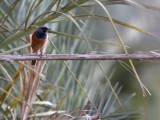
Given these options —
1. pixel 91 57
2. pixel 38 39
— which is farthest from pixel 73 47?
pixel 91 57

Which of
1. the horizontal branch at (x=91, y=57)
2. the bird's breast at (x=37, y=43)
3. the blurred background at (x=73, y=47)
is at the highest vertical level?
the bird's breast at (x=37, y=43)

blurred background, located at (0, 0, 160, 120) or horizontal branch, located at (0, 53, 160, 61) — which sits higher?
blurred background, located at (0, 0, 160, 120)

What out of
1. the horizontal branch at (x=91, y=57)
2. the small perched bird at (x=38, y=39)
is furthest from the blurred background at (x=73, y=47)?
the small perched bird at (x=38, y=39)

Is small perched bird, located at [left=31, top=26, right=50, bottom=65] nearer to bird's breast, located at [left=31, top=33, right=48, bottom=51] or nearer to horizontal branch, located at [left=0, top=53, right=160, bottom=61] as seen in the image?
bird's breast, located at [left=31, top=33, right=48, bottom=51]

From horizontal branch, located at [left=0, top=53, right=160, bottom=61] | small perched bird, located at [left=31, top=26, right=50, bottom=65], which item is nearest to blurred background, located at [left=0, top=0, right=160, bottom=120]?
horizontal branch, located at [left=0, top=53, right=160, bottom=61]

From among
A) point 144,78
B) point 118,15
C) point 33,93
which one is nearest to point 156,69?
point 144,78

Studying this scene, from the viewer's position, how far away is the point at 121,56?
153 cm

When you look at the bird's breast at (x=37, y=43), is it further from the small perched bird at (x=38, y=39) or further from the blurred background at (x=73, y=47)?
the blurred background at (x=73, y=47)

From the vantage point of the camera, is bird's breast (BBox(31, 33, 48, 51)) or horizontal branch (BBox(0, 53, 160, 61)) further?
bird's breast (BBox(31, 33, 48, 51))

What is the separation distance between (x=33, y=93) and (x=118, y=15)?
13.3 feet

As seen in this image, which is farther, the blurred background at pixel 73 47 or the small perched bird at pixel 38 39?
the small perched bird at pixel 38 39

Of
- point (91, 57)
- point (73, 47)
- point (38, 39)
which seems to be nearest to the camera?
point (91, 57)

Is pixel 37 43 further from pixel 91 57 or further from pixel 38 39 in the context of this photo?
pixel 91 57

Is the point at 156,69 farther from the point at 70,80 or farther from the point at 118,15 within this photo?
the point at 70,80
